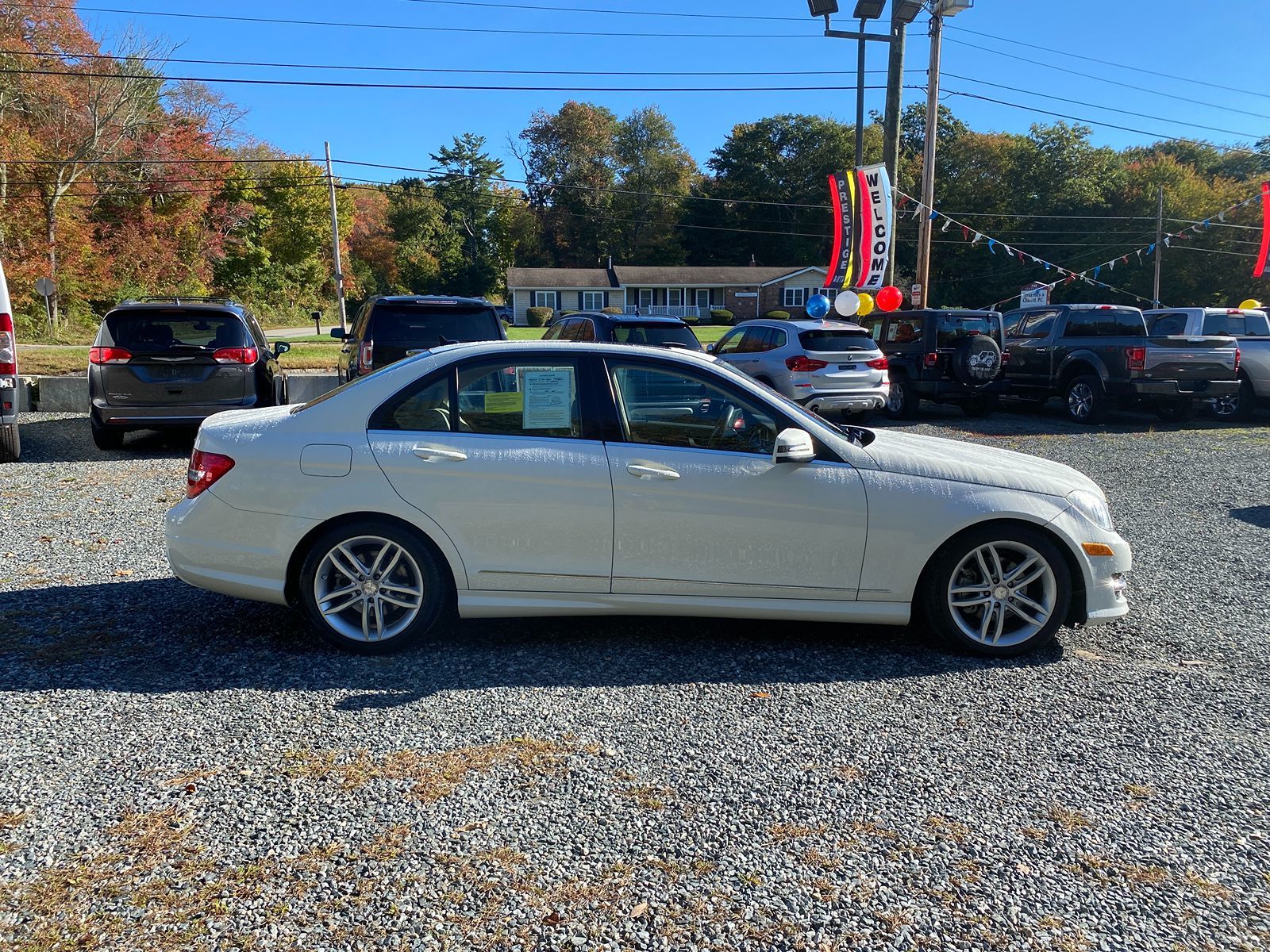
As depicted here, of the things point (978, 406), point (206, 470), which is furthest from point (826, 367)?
point (206, 470)

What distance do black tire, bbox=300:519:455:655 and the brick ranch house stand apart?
7019 cm

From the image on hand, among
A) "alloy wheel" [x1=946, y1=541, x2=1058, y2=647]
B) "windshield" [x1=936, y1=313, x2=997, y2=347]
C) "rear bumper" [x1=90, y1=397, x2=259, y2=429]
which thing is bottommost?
"alloy wheel" [x1=946, y1=541, x2=1058, y2=647]

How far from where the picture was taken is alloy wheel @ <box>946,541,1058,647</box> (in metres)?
4.70

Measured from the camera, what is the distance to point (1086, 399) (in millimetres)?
15602

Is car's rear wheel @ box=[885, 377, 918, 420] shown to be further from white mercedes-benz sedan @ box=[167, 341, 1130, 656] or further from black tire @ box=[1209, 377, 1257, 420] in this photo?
white mercedes-benz sedan @ box=[167, 341, 1130, 656]

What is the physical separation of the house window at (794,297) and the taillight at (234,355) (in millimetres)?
69313

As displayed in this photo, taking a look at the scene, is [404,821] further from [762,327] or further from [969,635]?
[762,327]

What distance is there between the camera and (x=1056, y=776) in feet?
11.6

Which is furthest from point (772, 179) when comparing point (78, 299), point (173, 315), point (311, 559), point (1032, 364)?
point (311, 559)

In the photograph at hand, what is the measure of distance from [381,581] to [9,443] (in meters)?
8.17

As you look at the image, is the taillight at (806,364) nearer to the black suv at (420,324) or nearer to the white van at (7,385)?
the black suv at (420,324)

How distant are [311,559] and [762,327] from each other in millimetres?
11563

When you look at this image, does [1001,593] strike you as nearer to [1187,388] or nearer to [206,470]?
[206,470]

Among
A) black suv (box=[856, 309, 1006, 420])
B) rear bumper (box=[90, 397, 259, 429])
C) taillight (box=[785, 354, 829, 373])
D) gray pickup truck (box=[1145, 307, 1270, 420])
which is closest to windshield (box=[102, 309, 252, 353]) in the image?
rear bumper (box=[90, 397, 259, 429])
